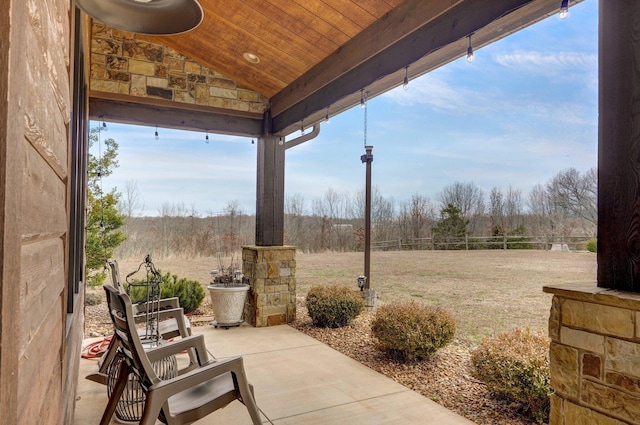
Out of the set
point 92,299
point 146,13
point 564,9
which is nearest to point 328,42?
point 564,9

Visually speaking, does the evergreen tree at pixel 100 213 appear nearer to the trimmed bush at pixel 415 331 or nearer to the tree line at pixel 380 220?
the tree line at pixel 380 220

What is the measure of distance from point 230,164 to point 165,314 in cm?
395

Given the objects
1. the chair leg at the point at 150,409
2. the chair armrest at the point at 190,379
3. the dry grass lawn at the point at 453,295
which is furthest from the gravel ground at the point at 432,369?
the chair leg at the point at 150,409

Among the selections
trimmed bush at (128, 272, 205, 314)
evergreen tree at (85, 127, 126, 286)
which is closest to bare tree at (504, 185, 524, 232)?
trimmed bush at (128, 272, 205, 314)

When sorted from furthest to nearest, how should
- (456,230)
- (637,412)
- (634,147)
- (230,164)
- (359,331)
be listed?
(230,164)
(456,230)
(359,331)
(634,147)
(637,412)

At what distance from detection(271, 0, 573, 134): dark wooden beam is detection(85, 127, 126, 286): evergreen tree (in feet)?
9.16

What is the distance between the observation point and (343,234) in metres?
7.17

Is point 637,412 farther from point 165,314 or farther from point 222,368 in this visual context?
point 165,314

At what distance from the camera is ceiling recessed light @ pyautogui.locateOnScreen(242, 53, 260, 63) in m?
4.43

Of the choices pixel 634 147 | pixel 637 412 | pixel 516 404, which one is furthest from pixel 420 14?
pixel 516 404

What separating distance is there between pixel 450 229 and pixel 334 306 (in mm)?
2022

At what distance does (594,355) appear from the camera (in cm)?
154

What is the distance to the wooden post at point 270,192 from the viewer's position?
540cm

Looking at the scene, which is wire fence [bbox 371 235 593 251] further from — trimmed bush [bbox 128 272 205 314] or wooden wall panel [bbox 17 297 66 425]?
wooden wall panel [bbox 17 297 66 425]
